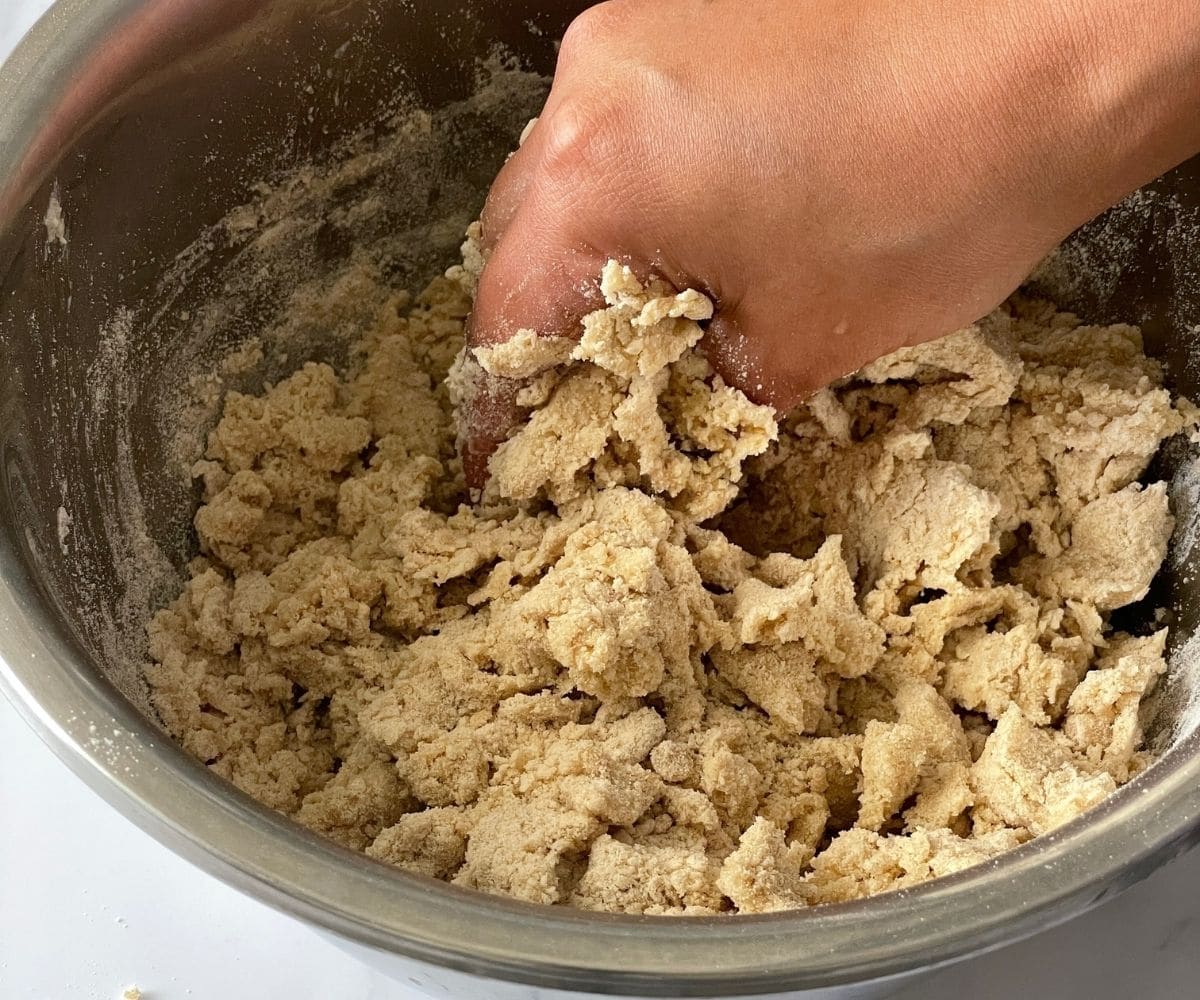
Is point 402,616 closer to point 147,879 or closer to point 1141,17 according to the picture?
point 147,879

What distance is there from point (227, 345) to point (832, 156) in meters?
0.70

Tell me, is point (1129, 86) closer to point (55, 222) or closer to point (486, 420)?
point (486, 420)

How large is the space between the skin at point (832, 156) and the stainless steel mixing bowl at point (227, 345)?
301mm

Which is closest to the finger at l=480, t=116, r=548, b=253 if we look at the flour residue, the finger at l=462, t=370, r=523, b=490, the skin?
the skin

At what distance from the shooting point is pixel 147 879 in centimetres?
129

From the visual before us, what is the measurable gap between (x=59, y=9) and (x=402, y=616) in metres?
0.64

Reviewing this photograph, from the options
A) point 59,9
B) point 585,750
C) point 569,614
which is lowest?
point 585,750

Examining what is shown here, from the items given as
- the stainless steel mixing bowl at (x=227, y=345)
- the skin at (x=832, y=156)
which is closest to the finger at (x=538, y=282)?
the skin at (x=832, y=156)

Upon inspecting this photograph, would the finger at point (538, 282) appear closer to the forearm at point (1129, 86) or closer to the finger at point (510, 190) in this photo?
the finger at point (510, 190)

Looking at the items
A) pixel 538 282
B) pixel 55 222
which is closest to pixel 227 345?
pixel 55 222

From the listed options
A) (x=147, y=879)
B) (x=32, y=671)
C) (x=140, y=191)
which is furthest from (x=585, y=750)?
(x=140, y=191)

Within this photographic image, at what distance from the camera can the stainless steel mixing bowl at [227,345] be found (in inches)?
28.9

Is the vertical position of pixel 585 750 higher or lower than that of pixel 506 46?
lower

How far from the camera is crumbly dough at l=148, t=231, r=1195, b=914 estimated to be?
3.33 feet
